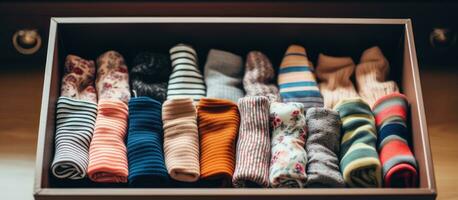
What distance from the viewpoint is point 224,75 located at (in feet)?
4.67

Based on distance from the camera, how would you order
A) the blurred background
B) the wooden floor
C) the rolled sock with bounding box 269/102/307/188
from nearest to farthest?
the rolled sock with bounding box 269/102/307/188 → the wooden floor → the blurred background

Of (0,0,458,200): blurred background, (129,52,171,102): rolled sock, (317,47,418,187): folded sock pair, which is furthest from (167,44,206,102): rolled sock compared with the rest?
(317,47,418,187): folded sock pair

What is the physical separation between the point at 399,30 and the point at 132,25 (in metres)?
0.51

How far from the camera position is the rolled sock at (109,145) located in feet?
4.04

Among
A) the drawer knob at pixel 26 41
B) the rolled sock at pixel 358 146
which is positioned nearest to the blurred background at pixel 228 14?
the drawer knob at pixel 26 41

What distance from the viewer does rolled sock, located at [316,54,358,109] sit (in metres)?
1.39

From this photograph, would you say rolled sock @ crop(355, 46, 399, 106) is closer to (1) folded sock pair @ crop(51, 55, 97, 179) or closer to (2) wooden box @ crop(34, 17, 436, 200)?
(2) wooden box @ crop(34, 17, 436, 200)

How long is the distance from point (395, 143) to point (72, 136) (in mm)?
552

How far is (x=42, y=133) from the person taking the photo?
4.04 feet

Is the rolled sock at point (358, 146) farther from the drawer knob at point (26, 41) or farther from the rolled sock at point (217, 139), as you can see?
the drawer knob at point (26, 41)

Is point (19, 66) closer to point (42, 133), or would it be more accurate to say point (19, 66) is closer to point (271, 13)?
point (42, 133)

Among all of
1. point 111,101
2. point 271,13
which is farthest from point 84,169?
point 271,13

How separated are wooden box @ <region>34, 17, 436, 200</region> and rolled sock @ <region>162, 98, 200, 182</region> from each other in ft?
0.31

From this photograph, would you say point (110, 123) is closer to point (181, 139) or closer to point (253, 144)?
point (181, 139)
